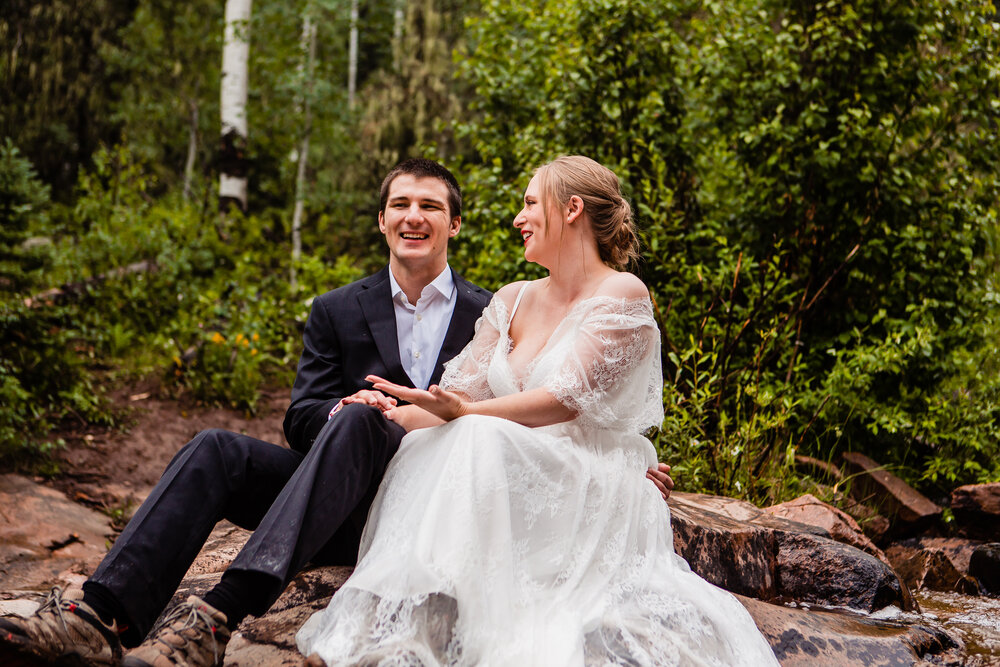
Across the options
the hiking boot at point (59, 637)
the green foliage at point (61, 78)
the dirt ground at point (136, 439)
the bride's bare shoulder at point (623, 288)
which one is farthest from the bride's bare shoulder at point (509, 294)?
the green foliage at point (61, 78)

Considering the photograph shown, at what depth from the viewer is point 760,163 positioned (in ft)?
18.6

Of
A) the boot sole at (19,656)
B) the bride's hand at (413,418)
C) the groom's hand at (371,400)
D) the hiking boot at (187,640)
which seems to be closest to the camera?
the boot sole at (19,656)

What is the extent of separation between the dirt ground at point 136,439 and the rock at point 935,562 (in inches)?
169

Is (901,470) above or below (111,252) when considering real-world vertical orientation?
below

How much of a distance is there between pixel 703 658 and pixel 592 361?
0.98 metres

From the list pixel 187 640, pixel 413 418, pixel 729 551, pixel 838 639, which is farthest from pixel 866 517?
pixel 187 640

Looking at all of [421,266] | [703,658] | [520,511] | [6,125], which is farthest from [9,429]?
[6,125]

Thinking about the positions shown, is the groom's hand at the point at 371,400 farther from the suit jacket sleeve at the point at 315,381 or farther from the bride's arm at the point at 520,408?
the suit jacket sleeve at the point at 315,381

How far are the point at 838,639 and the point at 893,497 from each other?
2.16 m

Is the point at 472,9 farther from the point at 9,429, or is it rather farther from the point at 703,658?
the point at 703,658

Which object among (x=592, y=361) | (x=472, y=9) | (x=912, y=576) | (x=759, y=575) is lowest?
(x=912, y=576)

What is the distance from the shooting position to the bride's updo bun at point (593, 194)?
284 centimetres

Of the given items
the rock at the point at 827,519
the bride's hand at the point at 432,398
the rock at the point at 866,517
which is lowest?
the rock at the point at 866,517

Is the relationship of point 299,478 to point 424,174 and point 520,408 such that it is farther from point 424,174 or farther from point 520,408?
point 424,174
